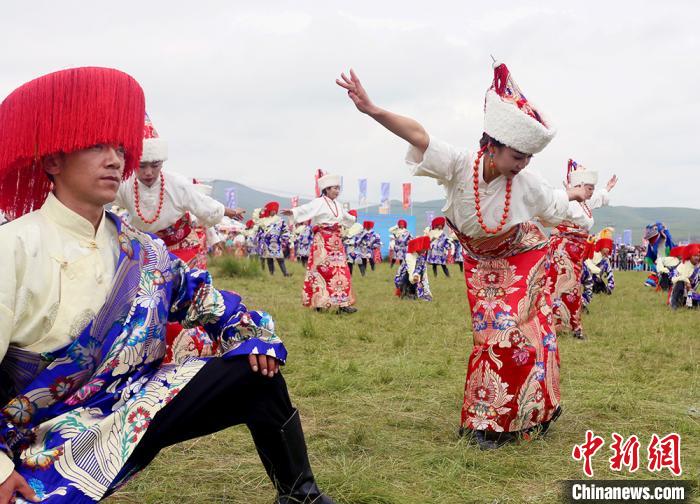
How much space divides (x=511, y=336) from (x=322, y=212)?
5.60 meters

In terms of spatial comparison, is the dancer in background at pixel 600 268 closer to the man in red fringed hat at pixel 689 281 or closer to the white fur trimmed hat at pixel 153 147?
the man in red fringed hat at pixel 689 281

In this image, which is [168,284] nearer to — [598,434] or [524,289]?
[524,289]

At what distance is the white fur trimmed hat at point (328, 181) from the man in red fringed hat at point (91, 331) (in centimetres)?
686

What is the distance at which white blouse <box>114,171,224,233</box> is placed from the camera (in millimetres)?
4465

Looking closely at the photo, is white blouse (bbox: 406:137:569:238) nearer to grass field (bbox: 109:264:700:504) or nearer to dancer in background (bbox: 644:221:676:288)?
grass field (bbox: 109:264:700:504)

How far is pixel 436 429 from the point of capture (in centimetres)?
362

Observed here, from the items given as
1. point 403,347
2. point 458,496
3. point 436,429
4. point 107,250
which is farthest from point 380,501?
point 403,347

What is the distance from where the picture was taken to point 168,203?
4590mm

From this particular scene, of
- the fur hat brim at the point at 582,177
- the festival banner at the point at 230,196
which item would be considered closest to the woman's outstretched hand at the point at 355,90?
the fur hat brim at the point at 582,177

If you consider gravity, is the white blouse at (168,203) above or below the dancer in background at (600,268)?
above

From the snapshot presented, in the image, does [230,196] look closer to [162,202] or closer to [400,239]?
[400,239]

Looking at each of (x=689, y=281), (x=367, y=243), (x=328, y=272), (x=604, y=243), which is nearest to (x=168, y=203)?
(x=328, y=272)

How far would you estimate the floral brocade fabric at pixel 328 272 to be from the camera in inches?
350

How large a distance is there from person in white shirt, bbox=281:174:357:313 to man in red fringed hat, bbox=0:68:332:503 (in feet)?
21.5
